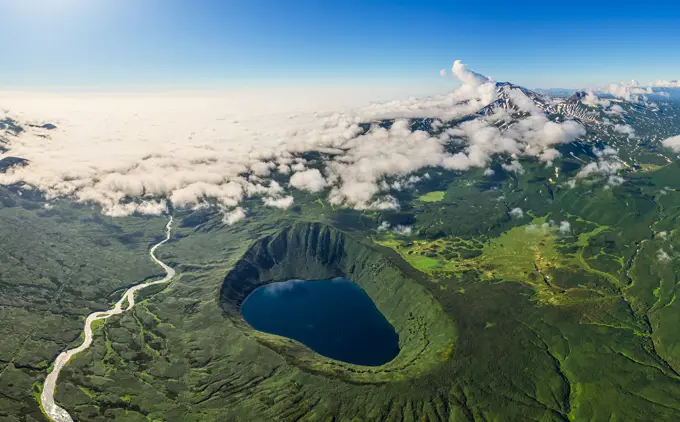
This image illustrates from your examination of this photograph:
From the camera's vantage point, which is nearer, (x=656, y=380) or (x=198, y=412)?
(x=198, y=412)

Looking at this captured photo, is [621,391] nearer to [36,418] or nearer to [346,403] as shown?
[346,403]

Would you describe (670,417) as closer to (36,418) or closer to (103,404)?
(103,404)

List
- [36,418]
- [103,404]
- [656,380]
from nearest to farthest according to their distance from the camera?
1. [36,418]
2. [103,404]
3. [656,380]

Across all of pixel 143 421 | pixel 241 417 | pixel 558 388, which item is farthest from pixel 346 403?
pixel 558 388

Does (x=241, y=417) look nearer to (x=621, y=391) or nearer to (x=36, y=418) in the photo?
(x=36, y=418)

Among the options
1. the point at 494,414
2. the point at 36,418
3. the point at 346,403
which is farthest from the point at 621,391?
the point at 36,418

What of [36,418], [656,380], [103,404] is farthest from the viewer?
[656,380]

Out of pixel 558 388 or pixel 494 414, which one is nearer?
pixel 494 414

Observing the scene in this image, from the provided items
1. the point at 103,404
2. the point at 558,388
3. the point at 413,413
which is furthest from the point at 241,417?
the point at 558,388
